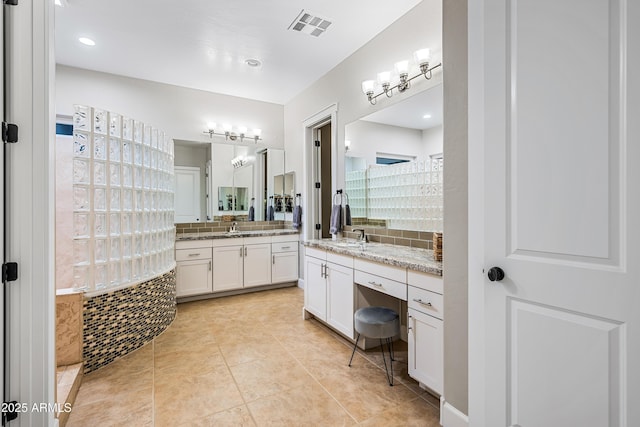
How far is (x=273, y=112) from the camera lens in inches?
191

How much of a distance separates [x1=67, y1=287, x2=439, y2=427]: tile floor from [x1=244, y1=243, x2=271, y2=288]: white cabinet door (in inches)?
48.4

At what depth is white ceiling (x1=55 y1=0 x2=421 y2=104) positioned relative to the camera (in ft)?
8.32

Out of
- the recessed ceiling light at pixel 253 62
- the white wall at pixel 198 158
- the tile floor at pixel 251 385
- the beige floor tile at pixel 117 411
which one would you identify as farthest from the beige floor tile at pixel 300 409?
the recessed ceiling light at pixel 253 62

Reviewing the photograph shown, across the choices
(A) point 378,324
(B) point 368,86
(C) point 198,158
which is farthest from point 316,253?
(C) point 198,158

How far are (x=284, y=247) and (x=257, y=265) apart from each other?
0.47 meters

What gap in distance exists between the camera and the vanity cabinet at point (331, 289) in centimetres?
249

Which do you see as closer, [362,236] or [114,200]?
[114,200]

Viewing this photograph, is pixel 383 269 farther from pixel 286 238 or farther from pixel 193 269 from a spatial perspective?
pixel 193 269

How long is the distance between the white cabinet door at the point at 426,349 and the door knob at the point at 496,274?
51 centimetres

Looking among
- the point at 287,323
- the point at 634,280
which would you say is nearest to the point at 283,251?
the point at 287,323

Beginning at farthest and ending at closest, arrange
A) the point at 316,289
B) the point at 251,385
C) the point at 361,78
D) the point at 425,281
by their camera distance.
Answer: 1. the point at 361,78
2. the point at 316,289
3. the point at 251,385
4. the point at 425,281

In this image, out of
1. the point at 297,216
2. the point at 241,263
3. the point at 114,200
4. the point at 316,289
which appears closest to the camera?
the point at 114,200

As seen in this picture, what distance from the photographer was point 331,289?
107 inches

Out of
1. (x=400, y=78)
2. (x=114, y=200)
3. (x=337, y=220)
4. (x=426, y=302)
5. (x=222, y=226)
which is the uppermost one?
(x=400, y=78)
